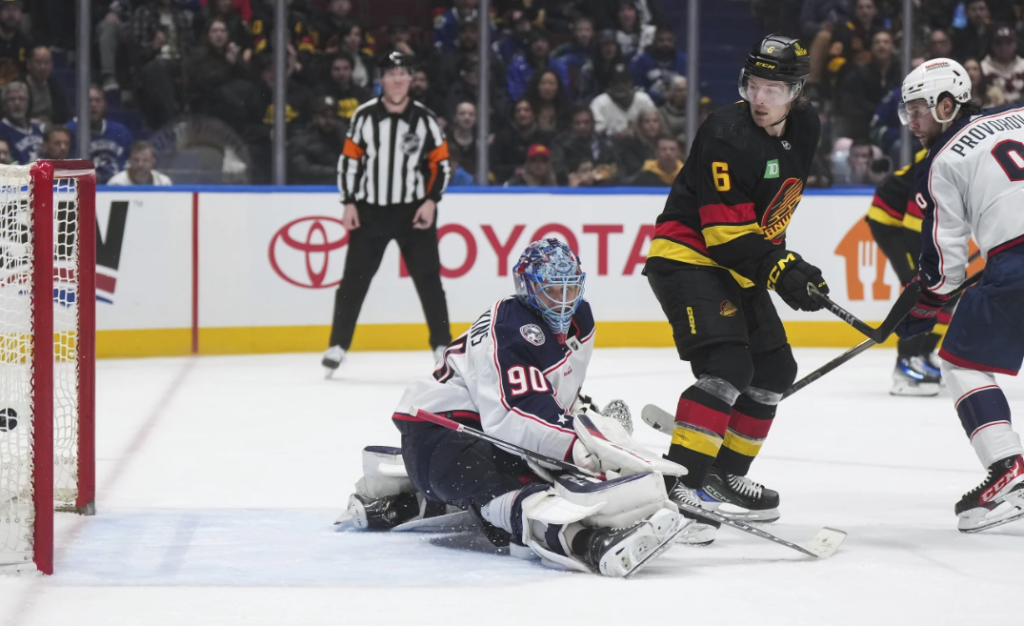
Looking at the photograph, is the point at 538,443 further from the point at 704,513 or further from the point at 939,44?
the point at 939,44

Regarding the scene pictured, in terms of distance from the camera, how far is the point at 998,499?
3.50 m

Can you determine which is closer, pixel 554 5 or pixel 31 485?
pixel 31 485

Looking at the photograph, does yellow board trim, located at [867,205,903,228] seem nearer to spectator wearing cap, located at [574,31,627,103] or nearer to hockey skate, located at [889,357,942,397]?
hockey skate, located at [889,357,942,397]

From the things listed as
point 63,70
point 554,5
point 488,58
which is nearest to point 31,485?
point 63,70

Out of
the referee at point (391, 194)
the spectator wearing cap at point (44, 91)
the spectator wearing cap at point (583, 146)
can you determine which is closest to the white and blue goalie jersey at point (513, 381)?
the referee at point (391, 194)

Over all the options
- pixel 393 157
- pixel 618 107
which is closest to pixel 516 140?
pixel 618 107

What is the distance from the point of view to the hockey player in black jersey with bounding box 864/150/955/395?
20.3ft

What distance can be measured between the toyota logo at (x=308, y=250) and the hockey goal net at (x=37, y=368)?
141 inches

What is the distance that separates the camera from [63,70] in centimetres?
735

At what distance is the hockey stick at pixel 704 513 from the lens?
3086 millimetres

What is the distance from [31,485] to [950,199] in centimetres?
219

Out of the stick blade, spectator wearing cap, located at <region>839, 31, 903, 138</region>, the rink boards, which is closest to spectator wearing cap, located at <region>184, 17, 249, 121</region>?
the rink boards

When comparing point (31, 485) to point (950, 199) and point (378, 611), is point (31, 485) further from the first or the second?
point (950, 199)

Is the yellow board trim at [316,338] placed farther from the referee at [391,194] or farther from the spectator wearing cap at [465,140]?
the spectator wearing cap at [465,140]
